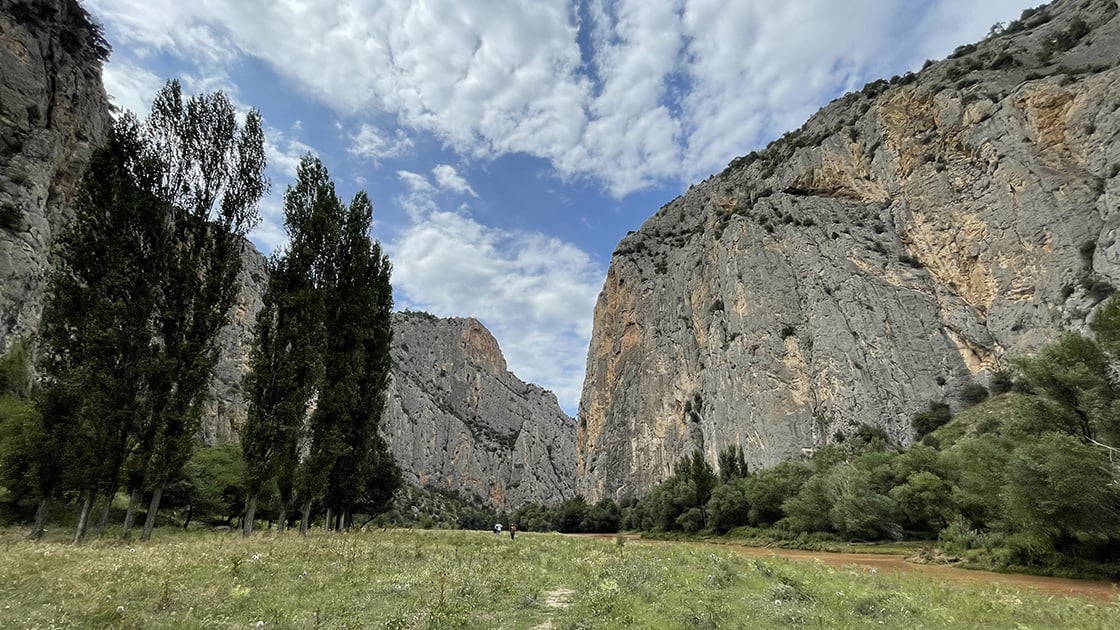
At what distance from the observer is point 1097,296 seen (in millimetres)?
42750

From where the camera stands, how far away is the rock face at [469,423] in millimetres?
137375

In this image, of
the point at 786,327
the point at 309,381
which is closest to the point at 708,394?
the point at 786,327

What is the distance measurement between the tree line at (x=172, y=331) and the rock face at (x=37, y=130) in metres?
21.6

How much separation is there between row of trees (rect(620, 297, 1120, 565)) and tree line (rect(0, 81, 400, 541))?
1265 inches

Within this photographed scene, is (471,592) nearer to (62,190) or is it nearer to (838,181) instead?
(62,190)

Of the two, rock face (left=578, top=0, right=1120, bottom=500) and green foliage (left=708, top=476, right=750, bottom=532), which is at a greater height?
rock face (left=578, top=0, right=1120, bottom=500)

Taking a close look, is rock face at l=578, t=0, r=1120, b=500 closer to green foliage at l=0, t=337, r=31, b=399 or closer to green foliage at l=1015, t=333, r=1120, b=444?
green foliage at l=1015, t=333, r=1120, b=444

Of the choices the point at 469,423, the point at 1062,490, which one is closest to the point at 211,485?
the point at 1062,490

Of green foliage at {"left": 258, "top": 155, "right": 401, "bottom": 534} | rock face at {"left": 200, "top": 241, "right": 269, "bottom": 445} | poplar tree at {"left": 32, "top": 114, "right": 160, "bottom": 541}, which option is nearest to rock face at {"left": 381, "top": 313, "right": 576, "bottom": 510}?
rock face at {"left": 200, "top": 241, "right": 269, "bottom": 445}

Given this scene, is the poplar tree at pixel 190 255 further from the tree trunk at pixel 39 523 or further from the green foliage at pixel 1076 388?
the green foliage at pixel 1076 388

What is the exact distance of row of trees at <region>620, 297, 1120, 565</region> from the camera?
1850 cm

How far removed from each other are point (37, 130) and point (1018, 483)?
3109 inches

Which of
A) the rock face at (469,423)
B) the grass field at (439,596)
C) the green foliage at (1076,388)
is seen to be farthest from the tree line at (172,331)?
the rock face at (469,423)

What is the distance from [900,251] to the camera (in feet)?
209
